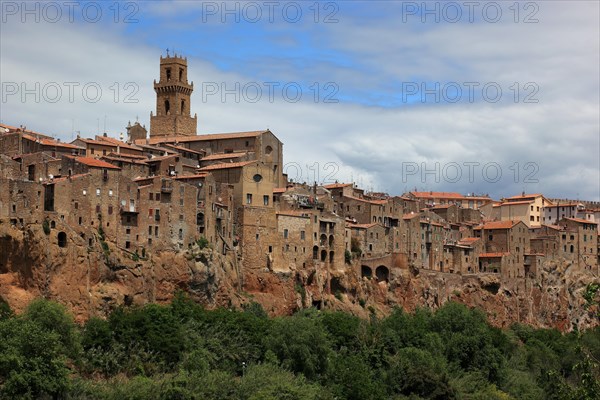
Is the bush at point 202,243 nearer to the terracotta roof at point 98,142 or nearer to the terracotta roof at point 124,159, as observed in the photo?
the terracotta roof at point 124,159

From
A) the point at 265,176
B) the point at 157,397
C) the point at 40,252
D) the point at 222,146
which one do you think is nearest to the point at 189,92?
the point at 222,146

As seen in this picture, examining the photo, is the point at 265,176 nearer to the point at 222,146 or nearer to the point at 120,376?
the point at 222,146

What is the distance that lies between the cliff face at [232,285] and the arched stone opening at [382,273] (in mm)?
420

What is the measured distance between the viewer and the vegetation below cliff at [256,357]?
62.2 m

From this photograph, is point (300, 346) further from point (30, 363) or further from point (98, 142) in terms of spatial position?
point (98, 142)

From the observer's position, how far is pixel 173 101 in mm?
116312

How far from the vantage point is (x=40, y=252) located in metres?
71.4

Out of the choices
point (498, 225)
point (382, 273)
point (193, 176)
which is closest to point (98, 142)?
point (193, 176)

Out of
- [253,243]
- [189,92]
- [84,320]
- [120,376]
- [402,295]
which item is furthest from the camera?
[189,92]

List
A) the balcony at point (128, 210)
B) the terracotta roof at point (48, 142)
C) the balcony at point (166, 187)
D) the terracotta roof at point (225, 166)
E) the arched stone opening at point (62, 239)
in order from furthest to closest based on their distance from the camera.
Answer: the terracotta roof at point (225, 166) → the terracotta roof at point (48, 142) → the balcony at point (166, 187) → the balcony at point (128, 210) → the arched stone opening at point (62, 239)

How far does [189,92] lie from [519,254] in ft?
129

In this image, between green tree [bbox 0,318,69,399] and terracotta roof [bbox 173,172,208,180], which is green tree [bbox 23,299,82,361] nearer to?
green tree [bbox 0,318,69,399]

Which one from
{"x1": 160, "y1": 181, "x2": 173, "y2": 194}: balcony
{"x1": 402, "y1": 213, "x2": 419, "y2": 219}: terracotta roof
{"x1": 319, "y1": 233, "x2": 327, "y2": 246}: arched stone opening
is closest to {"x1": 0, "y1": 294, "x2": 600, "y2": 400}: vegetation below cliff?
{"x1": 319, "y1": 233, "x2": 327, "y2": 246}: arched stone opening

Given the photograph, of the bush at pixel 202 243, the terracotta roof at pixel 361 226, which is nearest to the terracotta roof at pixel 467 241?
the terracotta roof at pixel 361 226
